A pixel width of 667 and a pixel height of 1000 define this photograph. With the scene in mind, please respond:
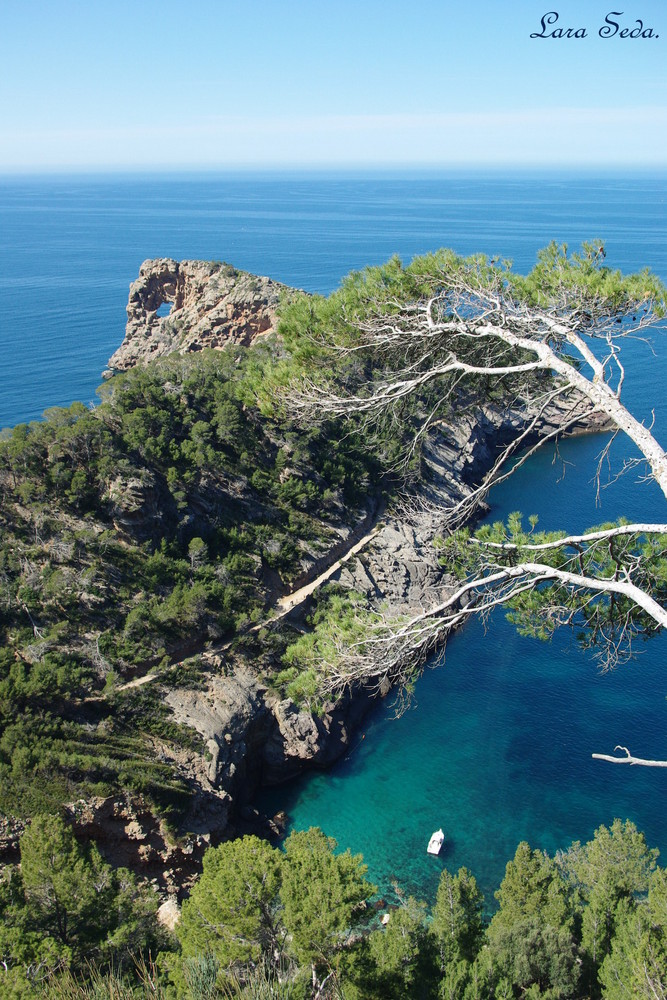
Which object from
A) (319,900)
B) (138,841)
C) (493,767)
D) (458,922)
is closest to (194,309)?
(493,767)

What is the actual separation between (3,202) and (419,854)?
223 m

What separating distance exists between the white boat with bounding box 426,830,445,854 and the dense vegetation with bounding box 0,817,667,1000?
4862mm

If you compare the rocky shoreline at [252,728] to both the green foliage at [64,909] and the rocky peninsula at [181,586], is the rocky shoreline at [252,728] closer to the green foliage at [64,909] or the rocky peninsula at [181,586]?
the rocky peninsula at [181,586]

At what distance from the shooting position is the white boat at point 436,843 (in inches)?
721

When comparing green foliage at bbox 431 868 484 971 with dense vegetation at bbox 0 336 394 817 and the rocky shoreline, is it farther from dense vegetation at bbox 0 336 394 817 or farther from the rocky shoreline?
dense vegetation at bbox 0 336 394 817

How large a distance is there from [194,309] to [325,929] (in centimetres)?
4364

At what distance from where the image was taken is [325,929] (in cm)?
1022

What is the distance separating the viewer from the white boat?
18.3 meters

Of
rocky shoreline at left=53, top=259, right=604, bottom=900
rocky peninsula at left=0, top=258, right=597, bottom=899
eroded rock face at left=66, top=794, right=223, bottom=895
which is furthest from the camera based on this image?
rocky peninsula at left=0, top=258, right=597, bottom=899

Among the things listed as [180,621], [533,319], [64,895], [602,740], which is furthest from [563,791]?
[533,319]

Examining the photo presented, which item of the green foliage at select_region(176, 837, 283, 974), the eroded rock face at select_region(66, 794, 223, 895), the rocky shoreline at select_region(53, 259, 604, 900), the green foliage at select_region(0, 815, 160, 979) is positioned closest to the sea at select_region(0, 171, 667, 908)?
the rocky shoreline at select_region(53, 259, 604, 900)

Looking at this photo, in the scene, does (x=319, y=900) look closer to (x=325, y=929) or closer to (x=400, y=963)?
(x=325, y=929)

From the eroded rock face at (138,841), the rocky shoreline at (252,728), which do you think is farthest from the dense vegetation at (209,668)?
the rocky shoreline at (252,728)

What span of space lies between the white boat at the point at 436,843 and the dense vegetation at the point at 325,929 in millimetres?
4862
